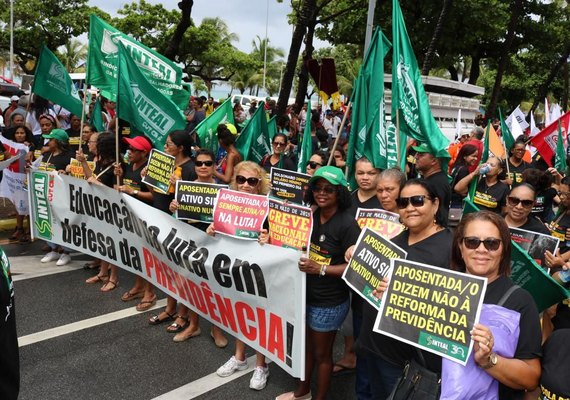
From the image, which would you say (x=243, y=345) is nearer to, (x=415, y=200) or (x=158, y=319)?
(x=158, y=319)

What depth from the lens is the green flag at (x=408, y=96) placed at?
16.0 ft

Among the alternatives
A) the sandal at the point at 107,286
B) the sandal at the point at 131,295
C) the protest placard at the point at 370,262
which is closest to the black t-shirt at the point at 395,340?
the protest placard at the point at 370,262

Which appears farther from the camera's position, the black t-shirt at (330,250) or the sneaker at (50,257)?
the sneaker at (50,257)

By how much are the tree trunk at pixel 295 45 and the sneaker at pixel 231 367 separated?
343 inches

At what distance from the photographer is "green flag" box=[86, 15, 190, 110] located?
19.3 ft

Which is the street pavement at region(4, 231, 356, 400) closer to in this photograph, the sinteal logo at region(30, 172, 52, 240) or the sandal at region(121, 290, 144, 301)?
the sandal at region(121, 290, 144, 301)

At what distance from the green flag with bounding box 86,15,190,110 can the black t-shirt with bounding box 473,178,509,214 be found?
3809 millimetres

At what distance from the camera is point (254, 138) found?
769 centimetres

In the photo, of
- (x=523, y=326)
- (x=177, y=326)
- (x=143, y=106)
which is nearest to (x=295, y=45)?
(x=143, y=106)

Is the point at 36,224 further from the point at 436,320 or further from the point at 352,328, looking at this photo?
the point at 436,320

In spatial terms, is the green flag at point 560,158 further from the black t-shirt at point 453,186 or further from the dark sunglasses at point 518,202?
the dark sunglasses at point 518,202

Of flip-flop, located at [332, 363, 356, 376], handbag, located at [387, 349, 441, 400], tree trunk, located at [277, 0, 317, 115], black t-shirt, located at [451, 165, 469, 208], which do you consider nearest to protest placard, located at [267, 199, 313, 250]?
handbag, located at [387, 349, 441, 400]

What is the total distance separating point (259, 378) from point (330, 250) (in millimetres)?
1301

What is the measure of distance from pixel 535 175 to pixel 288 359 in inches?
143
